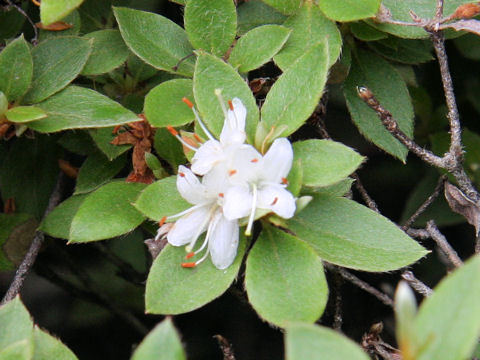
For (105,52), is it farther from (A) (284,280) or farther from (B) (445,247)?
(B) (445,247)

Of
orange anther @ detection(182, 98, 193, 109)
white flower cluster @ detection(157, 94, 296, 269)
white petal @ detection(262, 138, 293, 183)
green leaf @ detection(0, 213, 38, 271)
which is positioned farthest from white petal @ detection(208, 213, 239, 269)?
green leaf @ detection(0, 213, 38, 271)

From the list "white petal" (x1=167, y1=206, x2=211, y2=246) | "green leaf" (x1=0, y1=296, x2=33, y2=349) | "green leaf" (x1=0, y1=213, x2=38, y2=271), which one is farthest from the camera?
"green leaf" (x1=0, y1=213, x2=38, y2=271)

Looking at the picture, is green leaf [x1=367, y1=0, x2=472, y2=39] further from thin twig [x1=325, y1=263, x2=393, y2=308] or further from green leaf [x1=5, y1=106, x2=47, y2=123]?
green leaf [x1=5, y1=106, x2=47, y2=123]

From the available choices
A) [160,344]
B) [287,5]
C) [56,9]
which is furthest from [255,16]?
[160,344]

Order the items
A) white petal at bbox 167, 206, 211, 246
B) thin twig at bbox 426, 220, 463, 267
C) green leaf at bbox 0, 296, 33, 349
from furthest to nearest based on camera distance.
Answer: thin twig at bbox 426, 220, 463, 267, white petal at bbox 167, 206, 211, 246, green leaf at bbox 0, 296, 33, 349

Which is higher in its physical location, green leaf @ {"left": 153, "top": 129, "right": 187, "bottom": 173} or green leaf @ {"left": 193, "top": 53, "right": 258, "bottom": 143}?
green leaf @ {"left": 193, "top": 53, "right": 258, "bottom": 143}

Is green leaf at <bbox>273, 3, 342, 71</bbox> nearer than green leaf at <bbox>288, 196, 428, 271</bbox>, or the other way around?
green leaf at <bbox>288, 196, 428, 271</bbox>

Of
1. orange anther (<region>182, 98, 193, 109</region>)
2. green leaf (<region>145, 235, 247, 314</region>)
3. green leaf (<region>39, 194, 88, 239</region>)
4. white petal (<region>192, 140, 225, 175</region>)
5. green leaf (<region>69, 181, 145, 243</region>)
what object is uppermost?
orange anther (<region>182, 98, 193, 109</region>)
